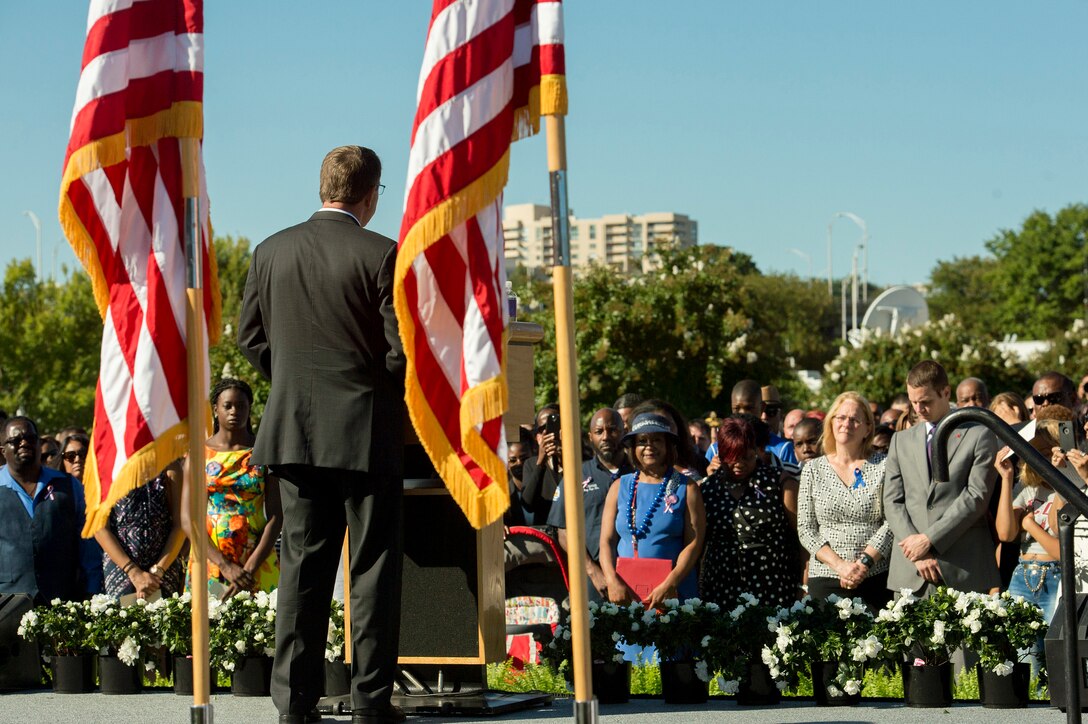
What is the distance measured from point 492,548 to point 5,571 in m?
4.12

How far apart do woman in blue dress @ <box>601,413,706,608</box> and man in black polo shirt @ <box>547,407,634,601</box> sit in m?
0.29

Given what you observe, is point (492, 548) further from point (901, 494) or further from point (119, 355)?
point (901, 494)

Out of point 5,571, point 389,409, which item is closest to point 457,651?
point 389,409

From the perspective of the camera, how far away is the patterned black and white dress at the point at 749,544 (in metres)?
9.27

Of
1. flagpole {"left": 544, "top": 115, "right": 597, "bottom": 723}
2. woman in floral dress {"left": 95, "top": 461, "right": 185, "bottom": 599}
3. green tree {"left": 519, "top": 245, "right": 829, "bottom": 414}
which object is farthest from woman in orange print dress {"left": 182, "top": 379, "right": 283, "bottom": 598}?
green tree {"left": 519, "top": 245, "right": 829, "bottom": 414}

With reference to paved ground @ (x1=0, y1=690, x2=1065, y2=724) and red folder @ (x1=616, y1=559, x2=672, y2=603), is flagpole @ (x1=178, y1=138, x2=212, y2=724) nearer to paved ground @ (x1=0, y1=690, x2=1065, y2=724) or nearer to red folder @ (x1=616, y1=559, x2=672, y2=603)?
paved ground @ (x1=0, y1=690, x2=1065, y2=724)

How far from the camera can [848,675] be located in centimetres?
753

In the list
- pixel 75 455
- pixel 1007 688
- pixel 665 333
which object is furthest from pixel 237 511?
pixel 665 333

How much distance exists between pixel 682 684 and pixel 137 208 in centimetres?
371

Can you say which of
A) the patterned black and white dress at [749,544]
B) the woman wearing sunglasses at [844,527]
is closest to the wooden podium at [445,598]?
the patterned black and white dress at [749,544]

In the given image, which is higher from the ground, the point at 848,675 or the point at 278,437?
the point at 278,437

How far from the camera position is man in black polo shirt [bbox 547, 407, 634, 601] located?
1009cm

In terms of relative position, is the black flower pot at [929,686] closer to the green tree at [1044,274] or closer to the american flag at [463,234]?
the american flag at [463,234]

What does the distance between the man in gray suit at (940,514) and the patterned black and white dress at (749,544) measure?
2.32 feet
